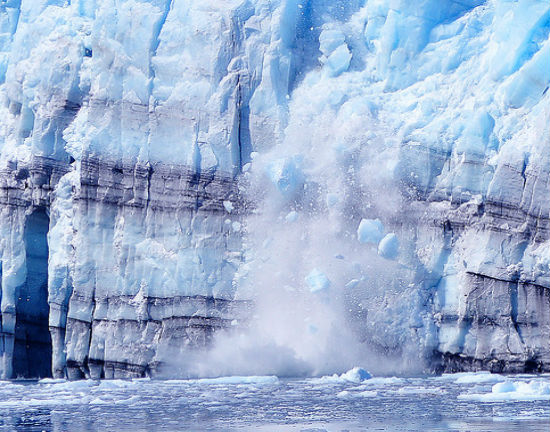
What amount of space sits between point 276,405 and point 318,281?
2.94 meters

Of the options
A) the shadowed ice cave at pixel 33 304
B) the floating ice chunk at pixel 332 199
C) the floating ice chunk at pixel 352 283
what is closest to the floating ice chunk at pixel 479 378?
the floating ice chunk at pixel 352 283

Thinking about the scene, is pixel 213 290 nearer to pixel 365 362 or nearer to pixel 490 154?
pixel 365 362

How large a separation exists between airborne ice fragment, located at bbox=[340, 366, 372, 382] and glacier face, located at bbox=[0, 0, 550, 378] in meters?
0.74

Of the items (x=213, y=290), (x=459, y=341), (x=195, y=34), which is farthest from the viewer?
(x=195, y=34)

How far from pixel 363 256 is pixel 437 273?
0.88 m

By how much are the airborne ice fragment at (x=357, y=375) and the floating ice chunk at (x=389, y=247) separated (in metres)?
1.46

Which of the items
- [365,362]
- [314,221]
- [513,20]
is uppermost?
[513,20]

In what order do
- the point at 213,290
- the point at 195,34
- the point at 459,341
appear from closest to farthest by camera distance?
the point at 459,341
the point at 213,290
the point at 195,34

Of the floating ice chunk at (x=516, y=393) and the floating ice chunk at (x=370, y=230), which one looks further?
the floating ice chunk at (x=370, y=230)

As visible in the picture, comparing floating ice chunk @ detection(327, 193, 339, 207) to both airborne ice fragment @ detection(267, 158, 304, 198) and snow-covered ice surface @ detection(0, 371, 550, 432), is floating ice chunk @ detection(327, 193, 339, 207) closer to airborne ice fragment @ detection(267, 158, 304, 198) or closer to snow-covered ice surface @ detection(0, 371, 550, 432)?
airborne ice fragment @ detection(267, 158, 304, 198)

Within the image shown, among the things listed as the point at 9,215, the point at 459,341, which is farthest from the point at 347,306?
the point at 9,215

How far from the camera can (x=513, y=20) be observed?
458 inches

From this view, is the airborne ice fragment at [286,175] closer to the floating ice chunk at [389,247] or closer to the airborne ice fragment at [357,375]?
the floating ice chunk at [389,247]

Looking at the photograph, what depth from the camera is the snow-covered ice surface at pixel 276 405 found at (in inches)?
289
